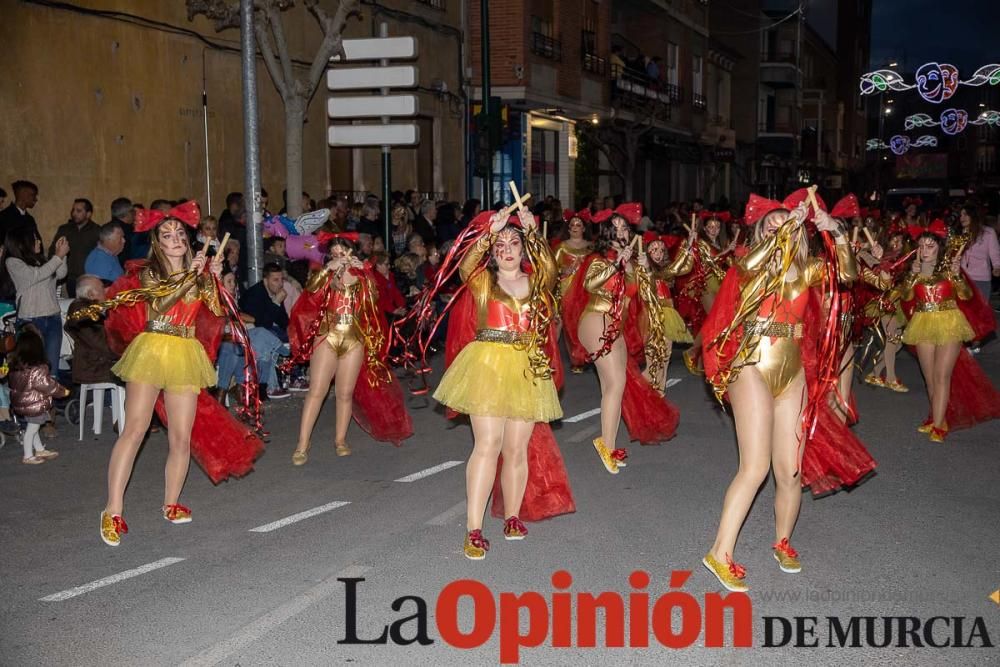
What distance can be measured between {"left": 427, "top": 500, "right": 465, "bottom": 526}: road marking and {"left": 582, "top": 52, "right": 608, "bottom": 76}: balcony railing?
24.9 m

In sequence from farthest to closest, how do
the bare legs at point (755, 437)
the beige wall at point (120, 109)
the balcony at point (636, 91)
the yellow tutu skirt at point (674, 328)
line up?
the balcony at point (636, 91) → the beige wall at point (120, 109) → the yellow tutu skirt at point (674, 328) → the bare legs at point (755, 437)

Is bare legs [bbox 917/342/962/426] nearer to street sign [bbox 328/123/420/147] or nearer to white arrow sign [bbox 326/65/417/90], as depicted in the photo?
street sign [bbox 328/123/420/147]

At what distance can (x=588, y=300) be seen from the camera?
30.3 feet

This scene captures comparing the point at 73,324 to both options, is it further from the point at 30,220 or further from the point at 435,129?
the point at 435,129

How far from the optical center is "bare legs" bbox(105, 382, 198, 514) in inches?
278

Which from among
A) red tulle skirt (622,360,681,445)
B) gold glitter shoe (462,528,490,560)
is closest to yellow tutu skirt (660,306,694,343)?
red tulle skirt (622,360,681,445)

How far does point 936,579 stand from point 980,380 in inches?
198

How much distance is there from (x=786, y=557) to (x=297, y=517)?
313 cm

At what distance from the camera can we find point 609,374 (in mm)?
8961

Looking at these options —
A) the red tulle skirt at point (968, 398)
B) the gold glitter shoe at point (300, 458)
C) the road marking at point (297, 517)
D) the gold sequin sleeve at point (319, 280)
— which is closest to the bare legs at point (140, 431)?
the road marking at point (297, 517)

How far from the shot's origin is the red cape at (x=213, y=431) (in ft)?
25.0

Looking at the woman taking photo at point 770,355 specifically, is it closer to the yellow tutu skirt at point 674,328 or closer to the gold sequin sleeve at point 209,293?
the gold sequin sleeve at point 209,293

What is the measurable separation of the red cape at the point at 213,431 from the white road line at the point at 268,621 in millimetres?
1767

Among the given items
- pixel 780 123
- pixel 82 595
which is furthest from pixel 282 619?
pixel 780 123
